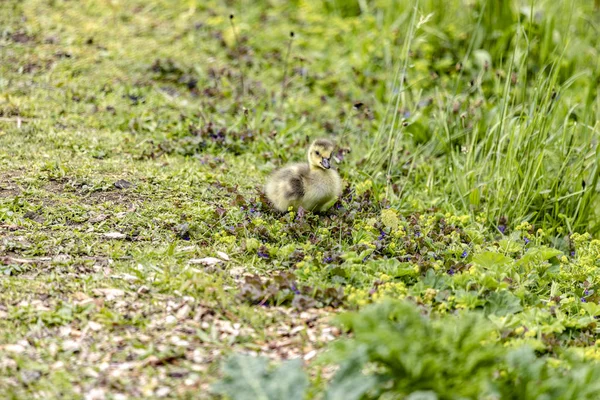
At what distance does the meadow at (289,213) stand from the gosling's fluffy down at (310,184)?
0.13 m

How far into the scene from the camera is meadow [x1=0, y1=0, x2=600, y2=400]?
399 cm

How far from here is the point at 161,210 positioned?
602 centimetres

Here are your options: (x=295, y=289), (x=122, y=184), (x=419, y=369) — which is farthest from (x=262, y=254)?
(x=419, y=369)

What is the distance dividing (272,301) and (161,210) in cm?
157

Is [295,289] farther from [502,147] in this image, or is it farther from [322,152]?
[502,147]

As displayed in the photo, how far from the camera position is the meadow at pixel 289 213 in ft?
13.1

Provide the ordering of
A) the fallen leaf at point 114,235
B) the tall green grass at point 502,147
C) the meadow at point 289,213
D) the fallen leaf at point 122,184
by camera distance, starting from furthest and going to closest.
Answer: the tall green grass at point 502,147
the fallen leaf at point 122,184
the fallen leaf at point 114,235
the meadow at point 289,213

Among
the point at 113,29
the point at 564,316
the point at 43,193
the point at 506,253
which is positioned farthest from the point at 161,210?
the point at 113,29

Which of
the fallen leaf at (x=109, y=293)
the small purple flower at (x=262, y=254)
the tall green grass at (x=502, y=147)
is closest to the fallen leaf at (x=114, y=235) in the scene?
the fallen leaf at (x=109, y=293)

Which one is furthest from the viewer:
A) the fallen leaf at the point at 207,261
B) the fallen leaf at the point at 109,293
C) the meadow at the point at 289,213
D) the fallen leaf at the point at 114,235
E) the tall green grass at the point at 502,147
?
the tall green grass at the point at 502,147

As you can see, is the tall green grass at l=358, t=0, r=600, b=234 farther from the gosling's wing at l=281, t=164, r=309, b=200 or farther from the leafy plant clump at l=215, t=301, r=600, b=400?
the leafy plant clump at l=215, t=301, r=600, b=400

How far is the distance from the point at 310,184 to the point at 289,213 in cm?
26

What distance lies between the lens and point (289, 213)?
5.85 meters

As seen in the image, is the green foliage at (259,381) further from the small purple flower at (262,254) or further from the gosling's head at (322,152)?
the gosling's head at (322,152)
